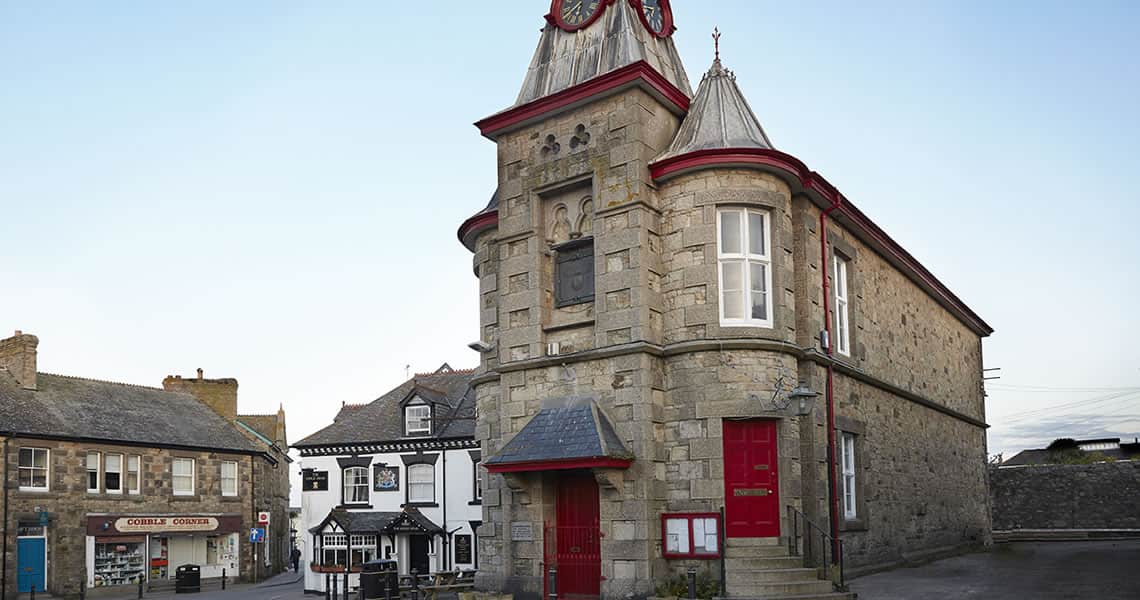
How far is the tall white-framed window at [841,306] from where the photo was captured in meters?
21.2

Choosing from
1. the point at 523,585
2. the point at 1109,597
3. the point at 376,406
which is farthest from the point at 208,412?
the point at 1109,597

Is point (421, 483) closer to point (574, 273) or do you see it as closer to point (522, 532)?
point (522, 532)

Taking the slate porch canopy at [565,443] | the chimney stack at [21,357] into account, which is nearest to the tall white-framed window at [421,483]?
the chimney stack at [21,357]

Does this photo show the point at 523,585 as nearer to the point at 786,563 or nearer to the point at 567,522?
the point at 567,522

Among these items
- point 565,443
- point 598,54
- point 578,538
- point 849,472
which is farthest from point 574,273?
point 849,472

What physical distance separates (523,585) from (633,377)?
14.1ft

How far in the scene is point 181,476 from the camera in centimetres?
3856

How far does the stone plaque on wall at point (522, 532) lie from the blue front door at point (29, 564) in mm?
20784

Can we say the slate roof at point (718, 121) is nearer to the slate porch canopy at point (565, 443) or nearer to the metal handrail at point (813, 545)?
the slate porch canopy at point (565, 443)

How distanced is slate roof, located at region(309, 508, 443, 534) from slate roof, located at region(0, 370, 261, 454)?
29.0ft

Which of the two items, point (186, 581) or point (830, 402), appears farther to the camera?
point (186, 581)

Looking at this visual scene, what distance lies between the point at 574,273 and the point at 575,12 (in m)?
5.36

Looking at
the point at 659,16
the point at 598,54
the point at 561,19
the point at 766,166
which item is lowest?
the point at 766,166

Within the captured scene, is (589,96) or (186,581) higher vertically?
(589,96)
